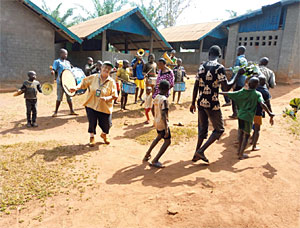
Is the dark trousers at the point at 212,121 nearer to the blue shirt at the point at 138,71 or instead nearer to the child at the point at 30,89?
the child at the point at 30,89

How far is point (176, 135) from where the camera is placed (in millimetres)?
6086

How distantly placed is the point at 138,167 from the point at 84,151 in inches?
53.7

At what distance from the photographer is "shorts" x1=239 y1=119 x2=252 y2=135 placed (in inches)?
175

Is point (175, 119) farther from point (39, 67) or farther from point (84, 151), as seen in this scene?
point (39, 67)

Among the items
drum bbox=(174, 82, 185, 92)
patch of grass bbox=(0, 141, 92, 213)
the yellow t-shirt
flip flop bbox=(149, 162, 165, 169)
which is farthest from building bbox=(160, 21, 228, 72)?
patch of grass bbox=(0, 141, 92, 213)

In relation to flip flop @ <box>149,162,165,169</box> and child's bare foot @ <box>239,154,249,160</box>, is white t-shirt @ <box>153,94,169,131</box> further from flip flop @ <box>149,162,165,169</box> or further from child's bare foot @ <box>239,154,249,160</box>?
→ child's bare foot @ <box>239,154,249,160</box>

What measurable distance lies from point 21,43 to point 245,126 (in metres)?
11.6

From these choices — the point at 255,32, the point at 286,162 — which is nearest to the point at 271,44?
the point at 255,32

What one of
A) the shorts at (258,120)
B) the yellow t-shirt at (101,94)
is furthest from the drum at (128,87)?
the shorts at (258,120)

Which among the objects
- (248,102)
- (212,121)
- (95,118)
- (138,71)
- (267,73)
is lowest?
(95,118)

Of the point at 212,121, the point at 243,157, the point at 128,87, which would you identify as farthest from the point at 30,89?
the point at 243,157

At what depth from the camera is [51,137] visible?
5.94 metres

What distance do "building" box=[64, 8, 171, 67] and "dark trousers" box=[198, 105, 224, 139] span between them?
10.5 m

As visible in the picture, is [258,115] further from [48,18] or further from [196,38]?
[196,38]
